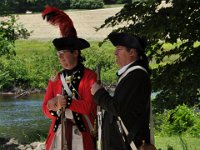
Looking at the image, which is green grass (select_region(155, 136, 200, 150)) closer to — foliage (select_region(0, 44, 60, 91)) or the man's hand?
the man's hand

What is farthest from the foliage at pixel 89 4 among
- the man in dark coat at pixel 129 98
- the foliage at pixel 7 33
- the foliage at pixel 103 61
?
the man in dark coat at pixel 129 98

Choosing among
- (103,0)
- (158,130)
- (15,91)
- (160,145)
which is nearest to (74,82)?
(160,145)

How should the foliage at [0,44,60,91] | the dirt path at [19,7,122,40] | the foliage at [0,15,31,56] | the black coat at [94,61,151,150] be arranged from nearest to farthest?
the black coat at [94,61,151,150] < the foliage at [0,15,31,56] < the foliage at [0,44,60,91] < the dirt path at [19,7,122,40]

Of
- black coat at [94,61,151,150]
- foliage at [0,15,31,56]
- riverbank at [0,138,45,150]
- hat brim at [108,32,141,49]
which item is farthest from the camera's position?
foliage at [0,15,31,56]

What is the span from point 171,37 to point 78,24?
48.7 m

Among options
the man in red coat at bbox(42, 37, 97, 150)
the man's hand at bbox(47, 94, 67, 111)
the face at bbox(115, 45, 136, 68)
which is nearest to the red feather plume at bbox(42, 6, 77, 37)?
the man in red coat at bbox(42, 37, 97, 150)

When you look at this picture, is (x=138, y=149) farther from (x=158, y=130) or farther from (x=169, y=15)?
(x=158, y=130)

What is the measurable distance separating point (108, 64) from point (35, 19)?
2213cm

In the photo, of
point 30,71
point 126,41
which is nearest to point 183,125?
point 126,41

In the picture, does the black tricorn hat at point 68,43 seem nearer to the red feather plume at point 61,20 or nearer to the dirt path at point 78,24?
the red feather plume at point 61,20

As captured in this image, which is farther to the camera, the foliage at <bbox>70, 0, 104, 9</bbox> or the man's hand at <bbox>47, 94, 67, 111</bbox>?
the foliage at <bbox>70, 0, 104, 9</bbox>

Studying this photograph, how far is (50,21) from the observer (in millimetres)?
4508

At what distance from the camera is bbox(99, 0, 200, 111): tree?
6387 mm

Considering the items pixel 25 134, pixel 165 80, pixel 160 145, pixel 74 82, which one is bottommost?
pixel 25 134
